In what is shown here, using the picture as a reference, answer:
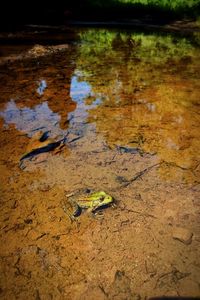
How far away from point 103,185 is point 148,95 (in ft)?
12.1

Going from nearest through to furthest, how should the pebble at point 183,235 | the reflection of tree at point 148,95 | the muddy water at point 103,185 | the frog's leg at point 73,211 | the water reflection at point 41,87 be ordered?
the muddy water at point 103,185
the pebble at point 183,235
the frog's leg at point 73,211
the reflection of tree at point 148,95
the water reflection at point 41,87

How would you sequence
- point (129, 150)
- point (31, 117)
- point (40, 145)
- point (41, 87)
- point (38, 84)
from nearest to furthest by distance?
Result: point (129, 150) < point (40, 145) < point (31, 117) < point (41, 87) < point (38, 84)

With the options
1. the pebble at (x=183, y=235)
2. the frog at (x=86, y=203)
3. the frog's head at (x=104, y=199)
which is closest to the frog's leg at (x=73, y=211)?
the frog at (x=86, y=203)

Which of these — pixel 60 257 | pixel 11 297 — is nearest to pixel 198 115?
pixel 60 257

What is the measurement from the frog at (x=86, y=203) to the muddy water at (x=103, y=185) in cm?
7

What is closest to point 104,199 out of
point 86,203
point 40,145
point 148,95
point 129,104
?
point 86,203

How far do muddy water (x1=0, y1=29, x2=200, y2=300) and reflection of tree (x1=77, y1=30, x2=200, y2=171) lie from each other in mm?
32

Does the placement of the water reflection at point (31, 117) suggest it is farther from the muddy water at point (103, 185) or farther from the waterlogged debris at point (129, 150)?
the waterlogged debris at point (129, 150)

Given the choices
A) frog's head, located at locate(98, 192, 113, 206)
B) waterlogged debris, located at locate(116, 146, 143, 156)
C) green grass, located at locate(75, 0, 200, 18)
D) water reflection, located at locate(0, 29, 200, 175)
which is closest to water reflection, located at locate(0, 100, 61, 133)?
water reflection, located at locate(0, 29, 200, 175)

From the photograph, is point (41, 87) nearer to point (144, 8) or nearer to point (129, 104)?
point (129, 104)

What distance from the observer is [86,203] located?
358 centimetres

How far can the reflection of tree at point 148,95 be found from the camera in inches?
201

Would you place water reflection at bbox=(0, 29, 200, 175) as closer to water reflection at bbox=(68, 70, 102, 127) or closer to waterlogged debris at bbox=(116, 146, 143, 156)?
water reflection at bbox=(68, 70, 102, 127)

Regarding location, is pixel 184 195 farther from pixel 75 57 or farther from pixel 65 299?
pixel 75 57
